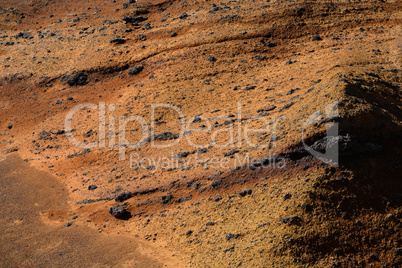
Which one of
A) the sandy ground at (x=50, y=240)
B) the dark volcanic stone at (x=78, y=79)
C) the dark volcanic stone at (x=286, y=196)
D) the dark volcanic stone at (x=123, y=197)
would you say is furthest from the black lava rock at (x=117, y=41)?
the dark volcanic stone at (x=286, y=196)

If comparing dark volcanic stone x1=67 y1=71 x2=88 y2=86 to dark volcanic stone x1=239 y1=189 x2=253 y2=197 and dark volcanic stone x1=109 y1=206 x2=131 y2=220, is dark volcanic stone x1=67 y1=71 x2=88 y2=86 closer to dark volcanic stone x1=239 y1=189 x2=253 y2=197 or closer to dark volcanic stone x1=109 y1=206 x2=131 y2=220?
dark volcanic stone x1=109 y1=206 x2=131 y2=220

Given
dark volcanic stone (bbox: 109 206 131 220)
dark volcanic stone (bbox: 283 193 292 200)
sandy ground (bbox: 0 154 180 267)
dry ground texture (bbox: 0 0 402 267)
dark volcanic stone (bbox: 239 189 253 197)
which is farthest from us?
dark volcanic stone (bbox: 109 206 131 220)

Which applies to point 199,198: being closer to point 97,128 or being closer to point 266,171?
point 266,171

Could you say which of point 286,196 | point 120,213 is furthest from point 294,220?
point 120,213

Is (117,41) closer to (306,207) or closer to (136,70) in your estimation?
(136,70)

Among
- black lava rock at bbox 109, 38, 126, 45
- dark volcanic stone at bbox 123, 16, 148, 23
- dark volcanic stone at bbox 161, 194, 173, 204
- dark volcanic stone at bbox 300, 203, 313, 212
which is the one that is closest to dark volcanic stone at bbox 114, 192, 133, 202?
dark volcanic stone at bbox 161, 194, 173, 204

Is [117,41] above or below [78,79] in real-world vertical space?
above

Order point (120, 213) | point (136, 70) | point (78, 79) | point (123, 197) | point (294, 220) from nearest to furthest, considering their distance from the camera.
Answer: point (294, 220) < point (120, 213) < point (123, 197) < point (136, 70) < point (78, 79)

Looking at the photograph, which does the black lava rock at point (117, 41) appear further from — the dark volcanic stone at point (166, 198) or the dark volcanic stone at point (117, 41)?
the dark volcanic stone at point (166, 198)
